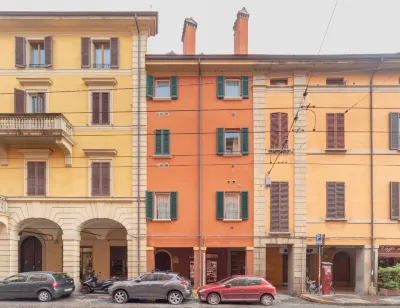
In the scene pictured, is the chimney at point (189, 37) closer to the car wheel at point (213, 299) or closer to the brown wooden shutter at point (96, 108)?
the brown wooden shutter at point (96, 108)

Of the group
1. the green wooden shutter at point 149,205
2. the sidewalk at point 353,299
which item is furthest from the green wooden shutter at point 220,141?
the sidewalk at point 353,299

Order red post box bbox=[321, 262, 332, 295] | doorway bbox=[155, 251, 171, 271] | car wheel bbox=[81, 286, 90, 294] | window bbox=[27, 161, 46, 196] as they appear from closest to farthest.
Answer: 1. red post box bbox=[321, 262, 332, 295]
2. car wheel bbox=[81, 286, 90, 294]
3. window bbox=[27, 161, 46, 196]
4. doorway bbox=[155, 251, 171, 271]

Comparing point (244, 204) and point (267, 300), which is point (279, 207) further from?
point (267, 300)

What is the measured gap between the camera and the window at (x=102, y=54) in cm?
2523

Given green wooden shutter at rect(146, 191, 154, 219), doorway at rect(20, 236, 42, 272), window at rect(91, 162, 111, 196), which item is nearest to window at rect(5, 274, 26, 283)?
window at rect(91, 162, 111, 196)

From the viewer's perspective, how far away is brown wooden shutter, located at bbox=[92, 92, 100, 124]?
24.8 metres

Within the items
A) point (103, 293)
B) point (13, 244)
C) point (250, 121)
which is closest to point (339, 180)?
point (250, 121)

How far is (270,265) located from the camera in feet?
92.6

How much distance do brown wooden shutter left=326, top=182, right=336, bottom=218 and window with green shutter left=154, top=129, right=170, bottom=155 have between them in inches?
383

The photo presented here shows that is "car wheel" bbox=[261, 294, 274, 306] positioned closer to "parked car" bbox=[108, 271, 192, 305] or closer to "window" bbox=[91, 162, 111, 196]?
"parked car" bbox=[108, 271, 192, 305]

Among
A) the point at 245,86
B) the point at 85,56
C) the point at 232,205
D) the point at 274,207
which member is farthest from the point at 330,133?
the point at 85,56

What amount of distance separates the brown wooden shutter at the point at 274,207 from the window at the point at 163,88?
27.5 ft

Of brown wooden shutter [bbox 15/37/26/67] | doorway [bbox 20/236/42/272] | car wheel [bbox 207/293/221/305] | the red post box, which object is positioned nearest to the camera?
car wheel [bbox 207/293/221/305]

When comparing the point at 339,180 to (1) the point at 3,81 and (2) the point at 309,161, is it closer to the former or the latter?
(2) the point at 309,161
